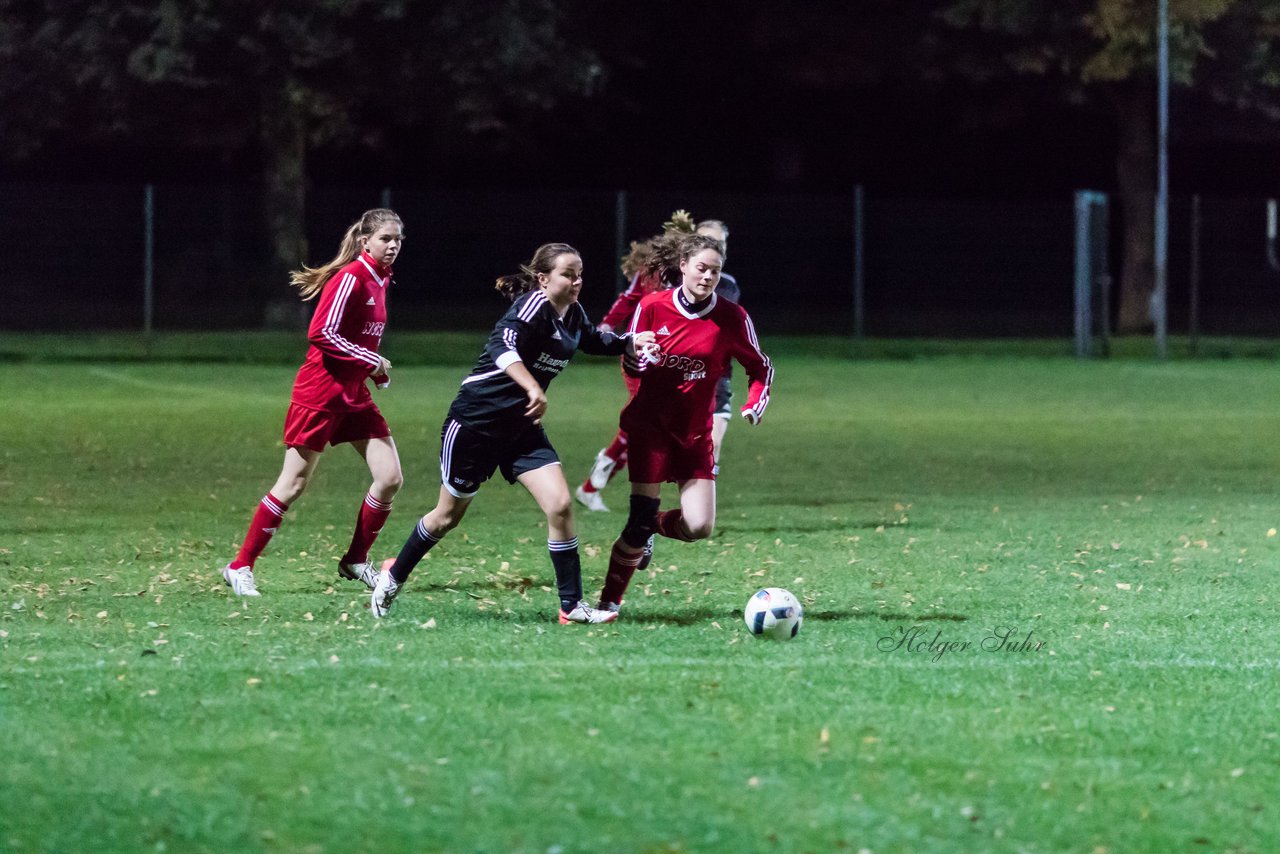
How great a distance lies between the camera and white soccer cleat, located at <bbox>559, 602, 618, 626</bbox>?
8070 mm

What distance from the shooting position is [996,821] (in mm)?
5191

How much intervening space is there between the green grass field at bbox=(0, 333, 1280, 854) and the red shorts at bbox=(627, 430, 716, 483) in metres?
0.62

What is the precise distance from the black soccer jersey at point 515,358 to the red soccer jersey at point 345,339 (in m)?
0.92

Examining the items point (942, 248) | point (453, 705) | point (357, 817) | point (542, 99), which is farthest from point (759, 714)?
point (942, 248)

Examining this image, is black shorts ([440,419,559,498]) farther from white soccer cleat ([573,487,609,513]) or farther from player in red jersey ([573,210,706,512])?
white soccer cleat ([573,487,609,513])

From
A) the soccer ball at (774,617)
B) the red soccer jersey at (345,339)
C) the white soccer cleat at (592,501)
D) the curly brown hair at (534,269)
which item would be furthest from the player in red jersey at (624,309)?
the soccer ball at (774,617)

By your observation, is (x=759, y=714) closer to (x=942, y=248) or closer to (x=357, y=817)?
(x=357, y=817)

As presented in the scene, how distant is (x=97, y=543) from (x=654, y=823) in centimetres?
608

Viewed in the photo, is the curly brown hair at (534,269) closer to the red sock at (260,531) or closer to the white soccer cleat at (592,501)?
the red sock at (260,531)

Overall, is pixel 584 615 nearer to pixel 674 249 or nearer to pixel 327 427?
pixel 674 249

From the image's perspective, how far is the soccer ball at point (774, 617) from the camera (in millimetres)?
7645

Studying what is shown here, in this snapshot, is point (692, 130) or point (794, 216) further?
point (692, 130)

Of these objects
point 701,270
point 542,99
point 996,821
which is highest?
point 542,99

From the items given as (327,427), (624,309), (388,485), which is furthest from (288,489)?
(624,309)
